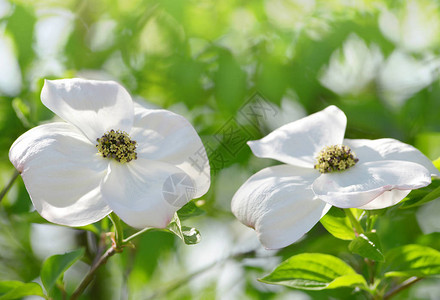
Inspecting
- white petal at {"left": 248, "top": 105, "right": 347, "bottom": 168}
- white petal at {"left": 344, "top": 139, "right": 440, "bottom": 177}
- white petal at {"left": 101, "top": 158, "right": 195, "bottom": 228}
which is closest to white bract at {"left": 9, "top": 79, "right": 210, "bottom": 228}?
white petal at {"left": 101, "top": 158, "right": 195, "bottom": 228}

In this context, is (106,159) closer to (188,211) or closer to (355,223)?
(188,211)

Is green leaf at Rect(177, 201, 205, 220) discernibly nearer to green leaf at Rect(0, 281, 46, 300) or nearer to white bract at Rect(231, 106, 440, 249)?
white bract at Rect(231, 106, 440, 249)

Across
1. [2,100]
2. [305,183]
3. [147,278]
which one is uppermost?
[305,183]

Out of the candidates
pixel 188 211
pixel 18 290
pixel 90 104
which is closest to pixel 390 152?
pixel 188 211

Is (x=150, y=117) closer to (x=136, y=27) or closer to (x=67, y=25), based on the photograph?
(x=136, y=27)

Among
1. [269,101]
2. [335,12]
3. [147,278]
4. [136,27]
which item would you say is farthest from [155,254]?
[335,12]
